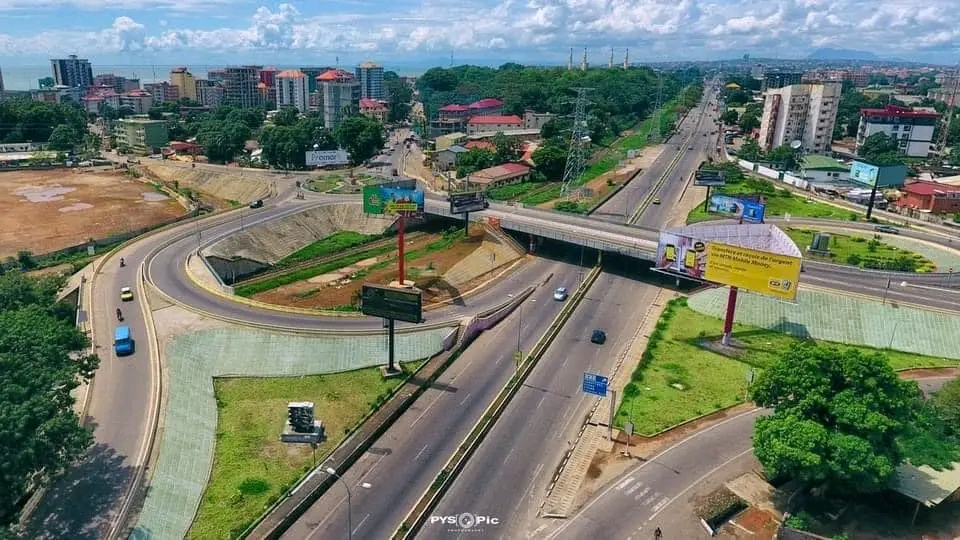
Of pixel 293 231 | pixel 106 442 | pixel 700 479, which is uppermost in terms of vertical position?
pixel 293 231

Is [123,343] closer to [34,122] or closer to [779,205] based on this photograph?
[779,205]

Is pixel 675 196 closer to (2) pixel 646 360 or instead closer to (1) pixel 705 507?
(2) pixel 646 360

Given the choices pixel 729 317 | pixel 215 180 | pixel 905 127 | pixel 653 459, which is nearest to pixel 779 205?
pixel 729 317

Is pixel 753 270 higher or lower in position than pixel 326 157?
higher

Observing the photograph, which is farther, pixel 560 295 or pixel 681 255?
pixel 560 295

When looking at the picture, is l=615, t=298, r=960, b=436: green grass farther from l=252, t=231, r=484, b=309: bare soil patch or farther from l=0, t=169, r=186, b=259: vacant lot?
l=0, t=169, r=186, b=259: vacant lot

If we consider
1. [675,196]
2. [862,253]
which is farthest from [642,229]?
[675,196]
